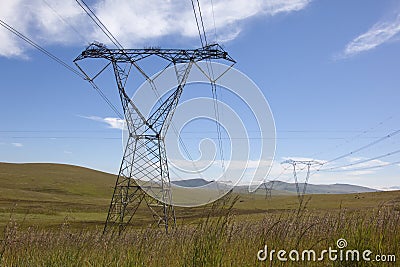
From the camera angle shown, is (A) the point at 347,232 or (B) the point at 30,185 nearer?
(A) the point at 347,232

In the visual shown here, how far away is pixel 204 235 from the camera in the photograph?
17.1 ft

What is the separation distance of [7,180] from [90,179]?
3937cm

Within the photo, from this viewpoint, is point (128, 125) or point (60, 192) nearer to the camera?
point (128, 125)

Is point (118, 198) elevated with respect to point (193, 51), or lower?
lower

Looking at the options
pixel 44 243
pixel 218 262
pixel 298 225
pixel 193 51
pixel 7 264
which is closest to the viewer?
pixel 218 262

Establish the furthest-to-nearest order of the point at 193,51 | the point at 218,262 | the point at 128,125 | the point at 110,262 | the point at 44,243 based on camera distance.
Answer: the point at 128,125, the point at 193,51, the point at 44,243, the point at 110,262, the point at 218,262

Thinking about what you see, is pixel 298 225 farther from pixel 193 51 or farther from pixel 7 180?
pixel 7 180

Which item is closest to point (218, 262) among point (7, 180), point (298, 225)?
point (298, 225)

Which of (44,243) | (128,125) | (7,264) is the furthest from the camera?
(128,125)

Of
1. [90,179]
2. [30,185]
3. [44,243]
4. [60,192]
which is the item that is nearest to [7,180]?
[30,185]

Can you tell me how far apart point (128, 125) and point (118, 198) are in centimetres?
461

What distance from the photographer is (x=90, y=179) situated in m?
188

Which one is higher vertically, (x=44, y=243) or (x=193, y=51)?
(x=193, y=51)

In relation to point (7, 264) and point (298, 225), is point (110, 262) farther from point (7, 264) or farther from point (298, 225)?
point (298, 225)
